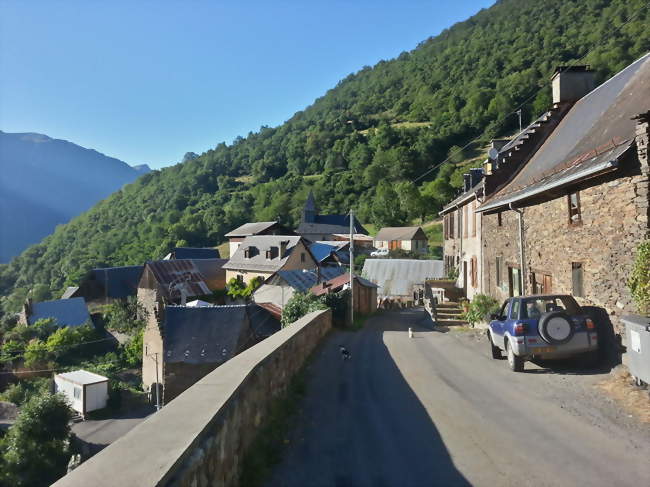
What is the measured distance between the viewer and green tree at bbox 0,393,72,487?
19828 mm

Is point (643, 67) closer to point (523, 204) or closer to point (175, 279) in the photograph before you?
point (523, 204)

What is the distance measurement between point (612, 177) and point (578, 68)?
11.2m

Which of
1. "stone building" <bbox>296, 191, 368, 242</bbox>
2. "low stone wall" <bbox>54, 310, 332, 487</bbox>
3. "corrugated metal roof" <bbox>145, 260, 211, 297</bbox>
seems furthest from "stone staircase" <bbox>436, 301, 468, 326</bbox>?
"stone building" <bbox>296, 191, 368, 242</bbox>

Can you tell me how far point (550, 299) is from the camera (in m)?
8.95

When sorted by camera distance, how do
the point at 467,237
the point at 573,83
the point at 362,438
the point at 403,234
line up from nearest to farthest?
1. the point at 362,438
2. the point at 573,83
3. the point at 467,237
4. the point at 403,234

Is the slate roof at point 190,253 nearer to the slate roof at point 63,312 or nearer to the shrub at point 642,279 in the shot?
the slate roof at point 63,312

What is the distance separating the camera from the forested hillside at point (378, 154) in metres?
101

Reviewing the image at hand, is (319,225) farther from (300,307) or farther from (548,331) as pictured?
(548,331)

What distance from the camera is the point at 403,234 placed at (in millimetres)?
73000

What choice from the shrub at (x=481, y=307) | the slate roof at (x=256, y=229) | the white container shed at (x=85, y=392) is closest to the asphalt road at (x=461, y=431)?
the shrub at (x=481, y=307)

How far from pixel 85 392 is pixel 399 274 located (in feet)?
80.8

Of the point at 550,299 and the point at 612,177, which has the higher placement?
the point at 612,177

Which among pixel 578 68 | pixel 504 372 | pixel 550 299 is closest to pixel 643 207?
pixel 550 299

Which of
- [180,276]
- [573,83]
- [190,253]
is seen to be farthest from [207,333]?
[190,253]
